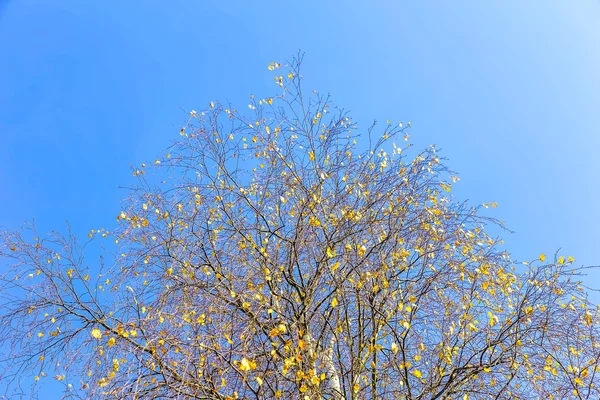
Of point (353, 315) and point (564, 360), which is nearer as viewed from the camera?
point (564, 360)

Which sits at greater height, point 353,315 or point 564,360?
point 353,315

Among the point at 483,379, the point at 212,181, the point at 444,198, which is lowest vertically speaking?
the point at 483,379

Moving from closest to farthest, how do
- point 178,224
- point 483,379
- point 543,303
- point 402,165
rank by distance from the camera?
1. point 543,303
2. point 483,379
3. point 178,224
4. point 402,165

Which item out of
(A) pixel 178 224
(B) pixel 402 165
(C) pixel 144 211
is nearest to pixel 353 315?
(B) pixel 402 165

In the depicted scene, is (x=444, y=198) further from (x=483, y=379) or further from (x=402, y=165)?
(x=483, y=379)

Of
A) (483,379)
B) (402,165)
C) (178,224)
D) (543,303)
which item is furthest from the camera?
(402,165)

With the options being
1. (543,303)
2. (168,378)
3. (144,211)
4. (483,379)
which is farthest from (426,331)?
(144,211)

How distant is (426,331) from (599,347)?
53.0 inches

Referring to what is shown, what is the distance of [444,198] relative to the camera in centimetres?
475

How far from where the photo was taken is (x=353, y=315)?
14.1 feet

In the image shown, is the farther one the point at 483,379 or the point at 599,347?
the point at 483,379

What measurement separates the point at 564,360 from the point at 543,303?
0.53 meters

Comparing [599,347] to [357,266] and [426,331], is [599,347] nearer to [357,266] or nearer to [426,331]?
[426,331]

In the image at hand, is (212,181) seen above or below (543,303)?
above
